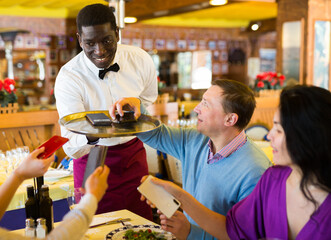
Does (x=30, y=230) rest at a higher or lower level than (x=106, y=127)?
lower

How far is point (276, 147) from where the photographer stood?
5.39 ft

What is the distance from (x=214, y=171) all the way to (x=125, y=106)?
1.80 ft

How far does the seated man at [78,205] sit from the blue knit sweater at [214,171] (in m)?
0.60

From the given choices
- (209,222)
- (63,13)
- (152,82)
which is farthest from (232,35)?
(209,222)

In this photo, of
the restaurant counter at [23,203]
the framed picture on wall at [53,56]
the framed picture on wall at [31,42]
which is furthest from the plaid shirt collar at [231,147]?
the framed picture on wall at [53,56]

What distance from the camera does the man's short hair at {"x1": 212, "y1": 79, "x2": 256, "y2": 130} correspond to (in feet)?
6.84

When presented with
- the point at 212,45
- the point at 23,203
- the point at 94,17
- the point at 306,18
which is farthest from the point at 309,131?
the point at 212,45

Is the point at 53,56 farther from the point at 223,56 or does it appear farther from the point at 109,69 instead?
the point at 109,69

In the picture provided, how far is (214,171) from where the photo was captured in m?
2.08

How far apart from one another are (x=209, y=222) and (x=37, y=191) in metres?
0.81

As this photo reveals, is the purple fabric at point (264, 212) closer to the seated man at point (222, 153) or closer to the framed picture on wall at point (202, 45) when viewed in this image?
the seated man at point (222, 153)

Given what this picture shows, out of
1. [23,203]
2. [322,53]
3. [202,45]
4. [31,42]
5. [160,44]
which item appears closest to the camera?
[23,203]

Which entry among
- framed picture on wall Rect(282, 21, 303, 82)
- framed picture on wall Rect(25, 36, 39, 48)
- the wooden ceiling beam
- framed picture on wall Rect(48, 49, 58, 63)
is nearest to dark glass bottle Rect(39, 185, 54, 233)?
the wooden ceiling beam

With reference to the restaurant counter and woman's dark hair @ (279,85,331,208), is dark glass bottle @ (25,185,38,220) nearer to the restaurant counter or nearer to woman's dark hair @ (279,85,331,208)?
the restaurant counter
